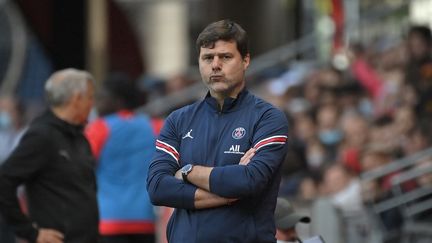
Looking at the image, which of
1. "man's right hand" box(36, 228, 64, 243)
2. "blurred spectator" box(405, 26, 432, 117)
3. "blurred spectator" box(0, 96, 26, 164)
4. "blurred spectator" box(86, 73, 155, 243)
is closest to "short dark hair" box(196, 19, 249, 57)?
"man's right hand" box(36, 228, 64, 243)

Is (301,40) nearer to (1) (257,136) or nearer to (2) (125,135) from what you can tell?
(2) (125,135)

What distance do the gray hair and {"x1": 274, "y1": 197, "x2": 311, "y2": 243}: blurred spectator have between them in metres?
1.64

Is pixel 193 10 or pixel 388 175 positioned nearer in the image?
pixel 388 175

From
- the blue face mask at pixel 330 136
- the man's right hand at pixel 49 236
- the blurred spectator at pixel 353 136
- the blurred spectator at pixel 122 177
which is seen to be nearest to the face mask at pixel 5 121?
the blue face mask at pixel 330 136

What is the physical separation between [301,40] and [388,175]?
10729mm

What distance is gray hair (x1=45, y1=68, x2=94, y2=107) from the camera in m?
8.20

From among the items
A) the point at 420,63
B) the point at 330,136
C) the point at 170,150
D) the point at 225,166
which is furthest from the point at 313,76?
the point at 225,166

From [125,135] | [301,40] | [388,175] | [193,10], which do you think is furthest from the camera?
[193,10]

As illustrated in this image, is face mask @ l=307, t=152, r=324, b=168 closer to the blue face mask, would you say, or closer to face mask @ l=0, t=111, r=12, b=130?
the blue face mask

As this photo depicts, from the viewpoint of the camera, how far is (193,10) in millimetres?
28984

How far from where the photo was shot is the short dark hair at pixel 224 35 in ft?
19.9

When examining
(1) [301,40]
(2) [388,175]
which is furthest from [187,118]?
(1) [301,40]

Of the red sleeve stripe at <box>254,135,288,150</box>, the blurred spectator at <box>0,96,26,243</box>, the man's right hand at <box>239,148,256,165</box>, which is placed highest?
the red sleeve stripe at <box>254,135,288,150</box>

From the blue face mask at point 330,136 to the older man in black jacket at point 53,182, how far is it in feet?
24.5
